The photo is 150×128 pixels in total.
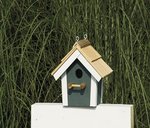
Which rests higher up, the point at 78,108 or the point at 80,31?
the point at 80,31

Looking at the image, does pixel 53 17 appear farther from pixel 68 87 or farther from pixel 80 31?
pixel 68 87

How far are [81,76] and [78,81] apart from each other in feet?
0.09

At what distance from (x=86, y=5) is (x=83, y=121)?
676 millimetres

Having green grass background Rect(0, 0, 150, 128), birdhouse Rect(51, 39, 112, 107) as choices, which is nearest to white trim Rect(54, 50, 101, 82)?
birdhouse Rect(51, 39, 112, 107)

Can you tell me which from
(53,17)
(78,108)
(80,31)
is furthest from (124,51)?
(78,108)

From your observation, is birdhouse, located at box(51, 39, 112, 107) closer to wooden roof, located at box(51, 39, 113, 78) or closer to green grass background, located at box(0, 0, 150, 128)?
wooden roof, located at box(51, 39, 113, 78)

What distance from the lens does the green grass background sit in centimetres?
208

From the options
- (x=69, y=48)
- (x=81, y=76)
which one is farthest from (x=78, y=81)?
(x=69, y=48)

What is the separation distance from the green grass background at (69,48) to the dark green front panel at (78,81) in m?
0.35

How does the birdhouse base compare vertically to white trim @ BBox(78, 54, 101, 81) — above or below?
below

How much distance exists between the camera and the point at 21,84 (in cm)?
228

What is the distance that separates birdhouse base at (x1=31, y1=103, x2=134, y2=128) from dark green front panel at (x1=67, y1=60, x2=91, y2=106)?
0.9 inches

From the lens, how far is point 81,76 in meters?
1.67

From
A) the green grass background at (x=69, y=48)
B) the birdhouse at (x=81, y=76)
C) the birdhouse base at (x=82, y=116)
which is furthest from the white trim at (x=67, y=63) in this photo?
the green grass background at (x=69, y=48)
